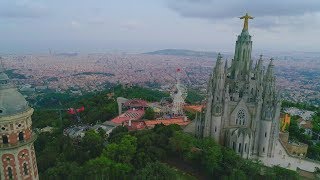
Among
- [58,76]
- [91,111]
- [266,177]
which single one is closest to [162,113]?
[91,111]

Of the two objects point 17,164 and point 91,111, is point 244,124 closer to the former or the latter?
point 17,164

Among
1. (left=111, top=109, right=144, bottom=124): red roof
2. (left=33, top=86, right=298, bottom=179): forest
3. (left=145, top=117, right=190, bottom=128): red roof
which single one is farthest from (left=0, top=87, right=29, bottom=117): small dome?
(left=111, top=109, right=144, bottom=124): red roof

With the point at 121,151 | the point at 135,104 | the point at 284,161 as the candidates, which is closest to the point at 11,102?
the point at 121,151

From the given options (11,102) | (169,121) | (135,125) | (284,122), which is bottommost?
(135,125)

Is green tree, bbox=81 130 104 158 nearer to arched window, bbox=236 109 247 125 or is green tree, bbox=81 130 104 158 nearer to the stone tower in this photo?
arched window, bbox=236 109 247 125

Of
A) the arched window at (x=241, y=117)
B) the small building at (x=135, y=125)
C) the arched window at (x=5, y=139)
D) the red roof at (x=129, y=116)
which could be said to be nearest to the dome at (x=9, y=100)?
the arched window at (x=5, y=139)

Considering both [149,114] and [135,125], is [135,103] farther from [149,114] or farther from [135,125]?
[135,125]

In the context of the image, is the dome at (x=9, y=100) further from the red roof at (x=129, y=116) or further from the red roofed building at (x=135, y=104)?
the red roofed building at (x=135, y=104)
